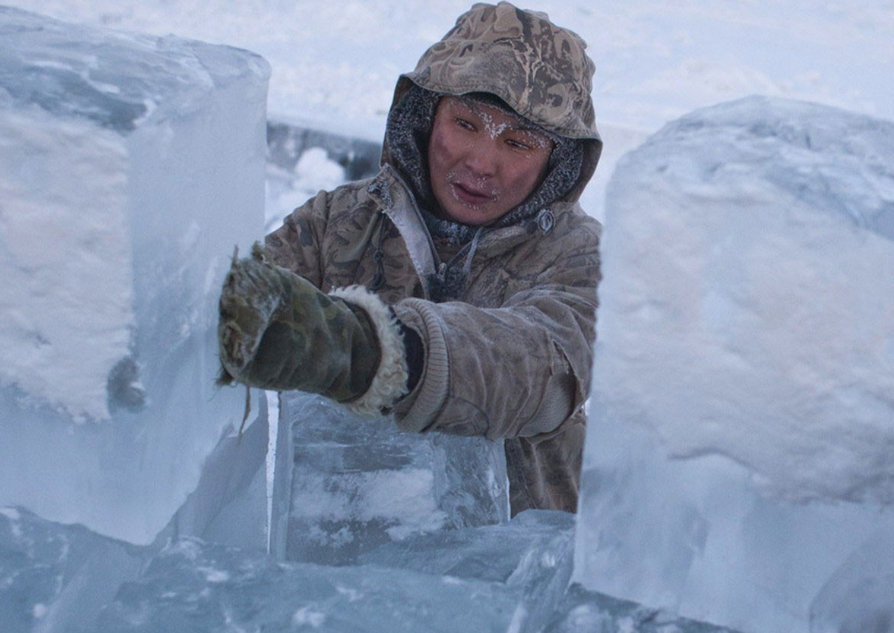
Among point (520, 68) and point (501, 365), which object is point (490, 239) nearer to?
point (520, 68)

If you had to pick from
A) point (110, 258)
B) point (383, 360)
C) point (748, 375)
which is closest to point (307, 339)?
point (383, 360)

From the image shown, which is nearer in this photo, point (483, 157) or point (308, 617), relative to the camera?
point (308, 617)

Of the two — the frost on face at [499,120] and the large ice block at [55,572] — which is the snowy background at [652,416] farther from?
the frost on face at [499,120]

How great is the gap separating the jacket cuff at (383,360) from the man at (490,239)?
5cm

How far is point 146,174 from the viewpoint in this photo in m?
1.13

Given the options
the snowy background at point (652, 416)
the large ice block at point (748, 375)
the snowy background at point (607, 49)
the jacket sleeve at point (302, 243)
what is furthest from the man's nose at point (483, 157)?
the snowy background at point (607, 49)

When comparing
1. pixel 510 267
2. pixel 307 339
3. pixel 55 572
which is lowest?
pixel 55 572

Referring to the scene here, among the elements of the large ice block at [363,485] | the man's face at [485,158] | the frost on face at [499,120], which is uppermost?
the frost on face at [499,120]

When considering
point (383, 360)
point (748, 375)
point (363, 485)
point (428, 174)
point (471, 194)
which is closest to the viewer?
point (748, 375)

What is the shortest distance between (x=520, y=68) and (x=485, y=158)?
0.22 m

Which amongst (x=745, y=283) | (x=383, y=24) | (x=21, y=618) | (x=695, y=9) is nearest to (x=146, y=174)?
(x=21, y=618)

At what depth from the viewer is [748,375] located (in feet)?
3.44

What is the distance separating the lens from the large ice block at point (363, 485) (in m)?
1.71

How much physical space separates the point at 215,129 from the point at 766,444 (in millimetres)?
811
